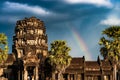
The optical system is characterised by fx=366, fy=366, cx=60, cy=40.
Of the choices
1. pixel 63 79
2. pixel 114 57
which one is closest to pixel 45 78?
pixel 63 79

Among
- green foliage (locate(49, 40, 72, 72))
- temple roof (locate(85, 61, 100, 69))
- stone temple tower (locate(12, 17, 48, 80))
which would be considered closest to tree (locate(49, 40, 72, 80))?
green foliage (locate(49, 40, 72, 72))

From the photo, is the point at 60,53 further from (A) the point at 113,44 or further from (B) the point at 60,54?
(A) the point at 113,44

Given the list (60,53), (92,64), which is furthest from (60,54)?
(92,64)

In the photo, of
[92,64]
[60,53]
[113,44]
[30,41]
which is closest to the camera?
[113,44]

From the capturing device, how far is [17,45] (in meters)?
106

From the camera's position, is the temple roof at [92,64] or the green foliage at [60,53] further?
the temple roof at [92,64]

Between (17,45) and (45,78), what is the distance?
42.3 ft

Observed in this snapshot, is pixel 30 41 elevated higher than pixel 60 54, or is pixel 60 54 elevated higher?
pixel 30 41

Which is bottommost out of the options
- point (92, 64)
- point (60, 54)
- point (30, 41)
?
point (92, 64)

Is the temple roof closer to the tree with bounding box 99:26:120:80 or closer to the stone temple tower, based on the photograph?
the stone temple tower

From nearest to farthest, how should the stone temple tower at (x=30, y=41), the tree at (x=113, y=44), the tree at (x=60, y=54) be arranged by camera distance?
the tree at (x=113, y=44) → the tree at (x=60, y=54) → the stone temple tower at (x=30, y=41)

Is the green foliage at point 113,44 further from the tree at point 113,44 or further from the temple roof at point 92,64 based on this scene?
the temple roof at point 92,64

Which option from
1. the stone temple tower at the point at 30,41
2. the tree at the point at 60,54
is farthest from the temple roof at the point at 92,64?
the tree at the point at 60,54

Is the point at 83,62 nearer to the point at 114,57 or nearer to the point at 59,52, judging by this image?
the point at 59,52
